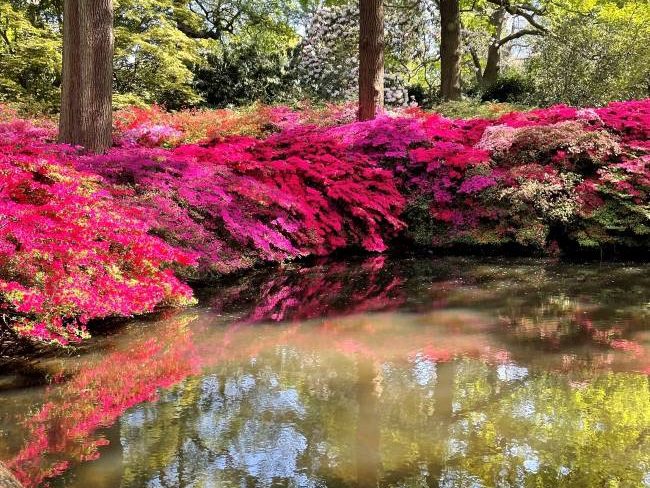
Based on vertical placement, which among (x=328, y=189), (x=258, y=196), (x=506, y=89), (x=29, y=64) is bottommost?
(x=258, y=196)

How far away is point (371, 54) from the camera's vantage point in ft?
35.0

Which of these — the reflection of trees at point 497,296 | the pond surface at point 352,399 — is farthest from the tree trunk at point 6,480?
the reflection of trees at point 497,296

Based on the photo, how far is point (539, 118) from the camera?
30.1 feet

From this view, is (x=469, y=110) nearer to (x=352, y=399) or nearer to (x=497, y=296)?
(x=497, y=296)

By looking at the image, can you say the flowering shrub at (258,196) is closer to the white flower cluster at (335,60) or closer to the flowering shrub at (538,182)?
the flowering shrub at (538,182)

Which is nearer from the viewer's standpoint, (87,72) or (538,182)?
(87,72)

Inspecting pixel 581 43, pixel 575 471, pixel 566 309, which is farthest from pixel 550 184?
pixel 581 43

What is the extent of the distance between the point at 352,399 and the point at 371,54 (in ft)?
27.5

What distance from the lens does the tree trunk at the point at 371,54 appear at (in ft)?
34.8

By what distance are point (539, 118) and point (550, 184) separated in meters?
1.62

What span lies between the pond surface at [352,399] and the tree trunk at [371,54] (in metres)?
5.87

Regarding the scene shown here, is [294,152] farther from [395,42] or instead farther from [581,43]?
[395,42]

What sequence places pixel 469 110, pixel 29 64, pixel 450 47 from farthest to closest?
1. pixel 450 47
2. pixel 29 64
3. pixel 469 110

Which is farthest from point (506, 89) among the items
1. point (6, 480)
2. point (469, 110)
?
point (6, 480)
